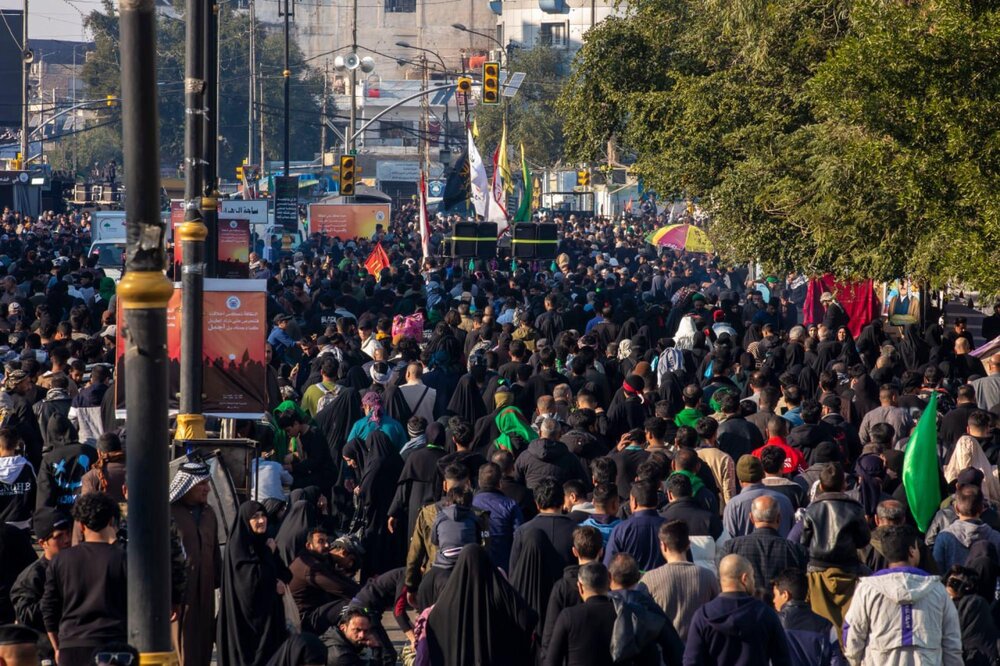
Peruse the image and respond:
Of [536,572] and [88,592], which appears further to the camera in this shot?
[536,572]

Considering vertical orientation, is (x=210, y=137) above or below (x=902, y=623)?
above

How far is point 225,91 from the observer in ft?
307

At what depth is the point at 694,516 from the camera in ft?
30.4

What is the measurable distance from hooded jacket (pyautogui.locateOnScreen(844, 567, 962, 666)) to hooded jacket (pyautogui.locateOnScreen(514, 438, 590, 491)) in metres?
3.41

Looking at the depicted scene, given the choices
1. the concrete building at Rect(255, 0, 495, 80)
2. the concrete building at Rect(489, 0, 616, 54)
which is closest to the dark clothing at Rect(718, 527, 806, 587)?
the concrete building at Rect(489, 0, 616, 54)

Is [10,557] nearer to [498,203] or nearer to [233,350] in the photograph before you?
[233,350]

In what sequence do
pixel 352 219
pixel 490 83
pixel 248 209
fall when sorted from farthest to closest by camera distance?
pixel 352 219 → pixel 490 83 → pixel 248 209

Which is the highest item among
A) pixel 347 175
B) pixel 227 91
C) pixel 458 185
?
pixel 227 91

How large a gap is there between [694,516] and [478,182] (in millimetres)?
24850

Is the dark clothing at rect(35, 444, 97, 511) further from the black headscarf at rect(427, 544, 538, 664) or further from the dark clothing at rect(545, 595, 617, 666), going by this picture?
the dark clothing at rect(545, 595, 617, 666)

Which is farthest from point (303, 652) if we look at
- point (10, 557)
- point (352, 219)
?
point (352, 219)

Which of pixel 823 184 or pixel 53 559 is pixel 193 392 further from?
pixel 823 184

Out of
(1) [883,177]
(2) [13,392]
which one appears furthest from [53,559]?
(1) [883,177]

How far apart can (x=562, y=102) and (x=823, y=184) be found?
9.65 meters
